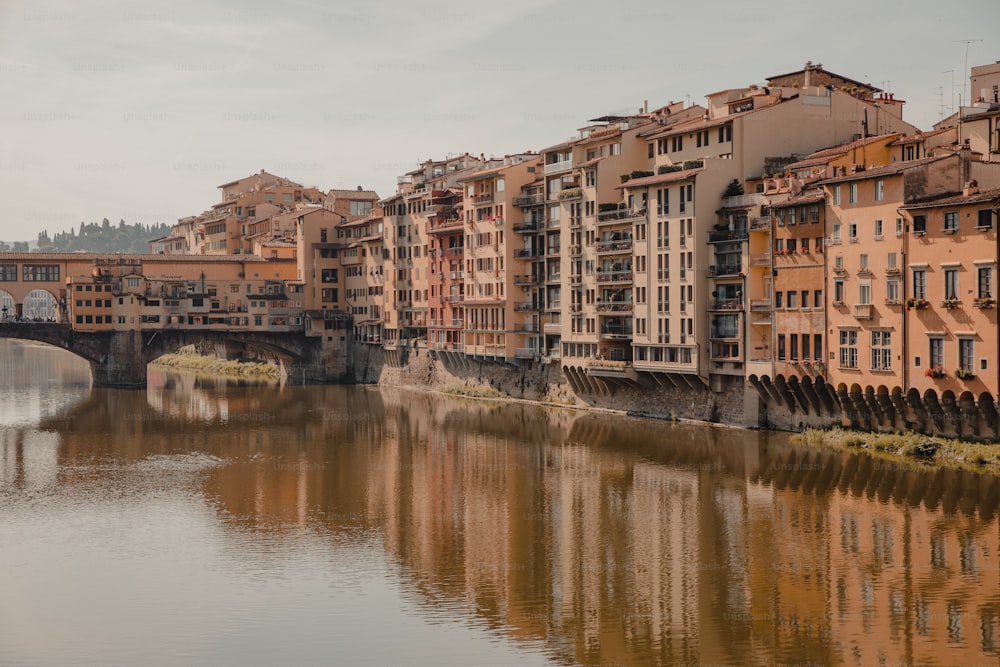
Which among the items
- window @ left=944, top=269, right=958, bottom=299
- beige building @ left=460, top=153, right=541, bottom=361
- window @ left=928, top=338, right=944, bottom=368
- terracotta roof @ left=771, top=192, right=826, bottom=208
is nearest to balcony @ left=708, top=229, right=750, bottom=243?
terracotta roof @ left=771, top=192, right=826, bottom=208

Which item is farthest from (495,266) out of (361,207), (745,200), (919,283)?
(361,207)

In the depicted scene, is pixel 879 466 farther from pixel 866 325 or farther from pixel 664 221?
pixel 664 221

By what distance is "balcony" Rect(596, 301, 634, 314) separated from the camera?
2650 inches

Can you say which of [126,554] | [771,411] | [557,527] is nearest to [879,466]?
[771,411]

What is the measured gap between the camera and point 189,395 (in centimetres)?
9062

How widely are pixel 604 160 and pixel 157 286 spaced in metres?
42.3

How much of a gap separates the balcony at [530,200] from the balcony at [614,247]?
8697mm

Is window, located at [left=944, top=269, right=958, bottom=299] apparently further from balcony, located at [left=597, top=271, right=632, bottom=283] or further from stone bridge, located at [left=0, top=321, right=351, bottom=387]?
stone bridge, located at [left=0, top=321, right=351, bottom=387]

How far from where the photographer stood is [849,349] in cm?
5331

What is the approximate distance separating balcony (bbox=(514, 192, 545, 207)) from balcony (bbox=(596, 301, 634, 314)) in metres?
10.3

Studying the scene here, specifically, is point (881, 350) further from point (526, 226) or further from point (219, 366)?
point (219, 366)

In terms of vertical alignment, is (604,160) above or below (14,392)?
above

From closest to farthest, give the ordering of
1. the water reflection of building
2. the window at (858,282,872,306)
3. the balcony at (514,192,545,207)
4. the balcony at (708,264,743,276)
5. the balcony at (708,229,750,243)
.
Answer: the water reflection of building < the window at (858,282,872,306) < the balcony at (708,229,750,243) < the balcony at (708,264,743,276) < the balcony at (514,192,545,207)

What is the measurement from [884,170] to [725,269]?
11030 mm
